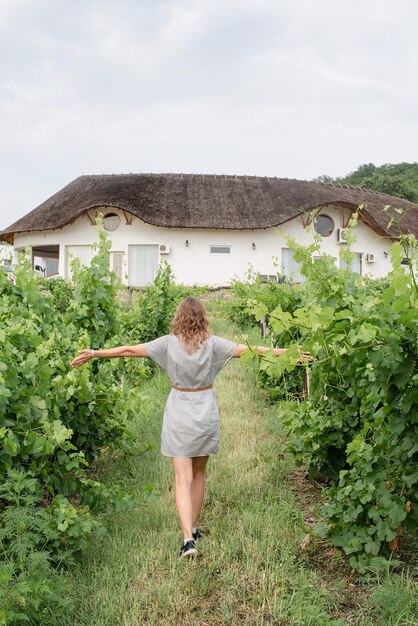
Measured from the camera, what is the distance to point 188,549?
3.57 meters

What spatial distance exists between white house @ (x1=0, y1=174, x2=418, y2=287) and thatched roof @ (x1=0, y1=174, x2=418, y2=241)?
1.5 inches

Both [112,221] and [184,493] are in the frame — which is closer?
[184,493]

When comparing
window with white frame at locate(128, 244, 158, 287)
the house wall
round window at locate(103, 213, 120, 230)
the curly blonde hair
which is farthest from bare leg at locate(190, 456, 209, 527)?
round window at locate(103, 213, 120, 230)

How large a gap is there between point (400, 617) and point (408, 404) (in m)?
0.97

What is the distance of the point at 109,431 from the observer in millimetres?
4766

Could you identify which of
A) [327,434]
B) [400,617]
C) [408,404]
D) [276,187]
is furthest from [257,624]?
[276,187]

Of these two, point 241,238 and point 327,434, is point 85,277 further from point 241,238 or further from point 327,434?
point 241,238

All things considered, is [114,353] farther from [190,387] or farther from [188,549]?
[188,549]

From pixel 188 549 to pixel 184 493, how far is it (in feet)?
1.10

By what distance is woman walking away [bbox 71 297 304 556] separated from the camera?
153 inches

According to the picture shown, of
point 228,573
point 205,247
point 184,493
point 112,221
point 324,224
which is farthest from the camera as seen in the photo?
point 324,224

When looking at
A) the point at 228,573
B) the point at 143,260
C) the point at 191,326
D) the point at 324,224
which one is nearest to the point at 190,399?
the point at 191,326

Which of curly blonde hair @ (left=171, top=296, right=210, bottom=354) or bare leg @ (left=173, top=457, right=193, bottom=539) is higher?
curly blonde hair @ (left=171, top=296, right=210, bottom=354)

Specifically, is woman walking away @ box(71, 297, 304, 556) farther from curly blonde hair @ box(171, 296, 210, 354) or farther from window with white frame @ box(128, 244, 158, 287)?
window with white frame @ box(128, 244, 158, 287)
